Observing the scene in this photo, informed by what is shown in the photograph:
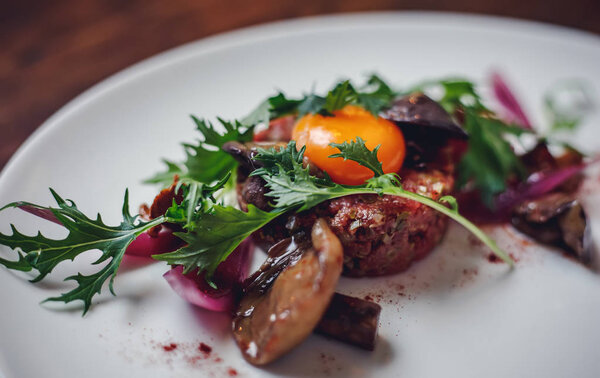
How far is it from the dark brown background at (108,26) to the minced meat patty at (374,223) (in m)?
2.86

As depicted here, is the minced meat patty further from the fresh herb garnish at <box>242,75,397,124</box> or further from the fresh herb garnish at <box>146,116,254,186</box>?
the fresh herb garnish at <box>242,75,397,124</box>

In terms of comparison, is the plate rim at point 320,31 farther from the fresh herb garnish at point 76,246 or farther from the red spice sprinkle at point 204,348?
the red spice sprinkle at point 204,348

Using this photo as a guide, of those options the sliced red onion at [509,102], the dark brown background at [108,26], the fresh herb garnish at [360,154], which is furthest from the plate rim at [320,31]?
the fresh herb garnish at [360,154]

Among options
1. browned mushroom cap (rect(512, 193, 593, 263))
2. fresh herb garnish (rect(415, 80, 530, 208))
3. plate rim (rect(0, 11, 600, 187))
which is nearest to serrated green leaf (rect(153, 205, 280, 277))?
fresh herb garnish (rect(415, 80, 530, 208))

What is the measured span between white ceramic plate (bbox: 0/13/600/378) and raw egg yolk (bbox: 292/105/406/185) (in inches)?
29.6

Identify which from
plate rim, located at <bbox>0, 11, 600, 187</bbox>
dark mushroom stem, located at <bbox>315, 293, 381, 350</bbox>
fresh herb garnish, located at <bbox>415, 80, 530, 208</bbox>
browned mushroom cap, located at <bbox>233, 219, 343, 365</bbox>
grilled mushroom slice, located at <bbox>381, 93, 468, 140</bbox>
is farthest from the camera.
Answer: plate rim, located at <bbox>0, 11, 600, 187</bbox>

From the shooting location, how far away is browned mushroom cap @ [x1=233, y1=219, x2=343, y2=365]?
2713 mm

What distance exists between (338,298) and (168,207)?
48.4 inches

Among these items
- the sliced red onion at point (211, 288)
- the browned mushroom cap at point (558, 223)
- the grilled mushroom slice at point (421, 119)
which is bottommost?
the browned mushroom cap at point (558, 223)

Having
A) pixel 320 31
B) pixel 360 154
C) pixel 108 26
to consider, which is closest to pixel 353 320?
pixel 360 154

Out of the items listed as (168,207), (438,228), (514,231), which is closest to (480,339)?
(438,228)

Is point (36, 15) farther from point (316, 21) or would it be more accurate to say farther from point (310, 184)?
point (310, 184)

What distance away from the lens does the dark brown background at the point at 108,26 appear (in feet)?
17.7

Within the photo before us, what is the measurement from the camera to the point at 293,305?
8.89 feet
